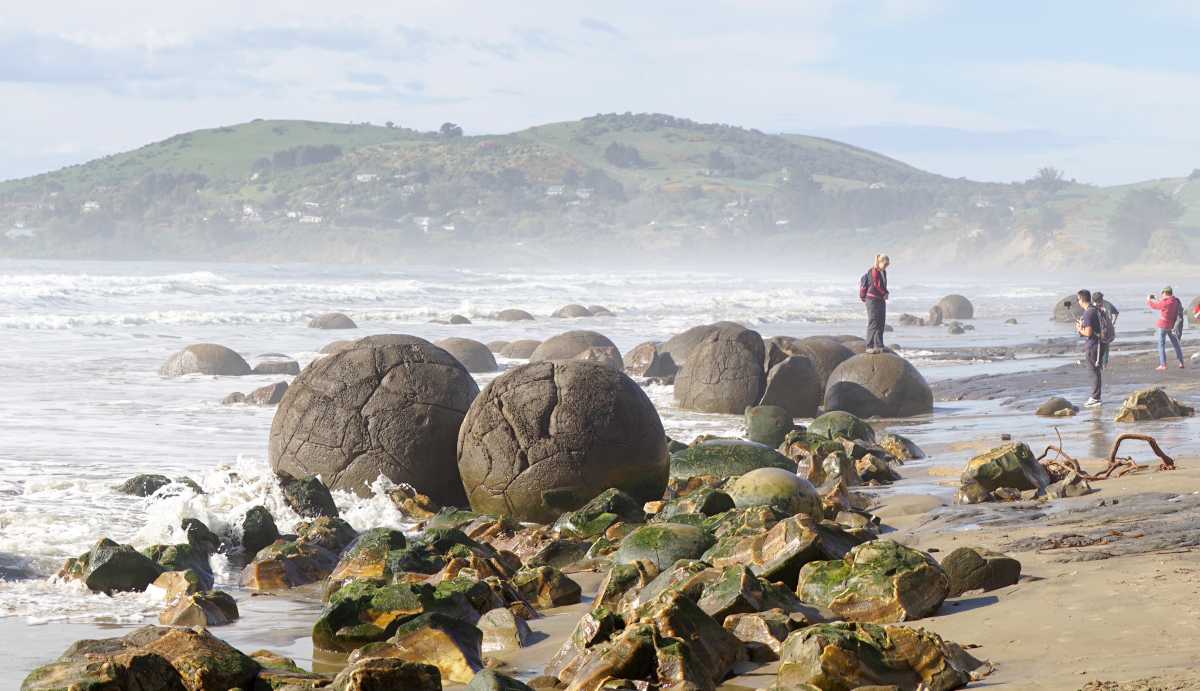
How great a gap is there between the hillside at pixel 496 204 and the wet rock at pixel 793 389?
111 meters

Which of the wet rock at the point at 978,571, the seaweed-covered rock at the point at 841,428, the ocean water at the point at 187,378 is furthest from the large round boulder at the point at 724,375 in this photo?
the wet rock at the point at 978,571

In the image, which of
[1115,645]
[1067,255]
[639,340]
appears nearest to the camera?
[1115,645]

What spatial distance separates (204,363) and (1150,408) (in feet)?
51.4

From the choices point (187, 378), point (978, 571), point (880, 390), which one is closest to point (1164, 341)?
point (880, 390)

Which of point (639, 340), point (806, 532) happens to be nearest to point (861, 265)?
point (639, 340)

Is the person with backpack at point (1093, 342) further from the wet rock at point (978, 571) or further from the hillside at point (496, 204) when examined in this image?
the hillside at point (496, 204)

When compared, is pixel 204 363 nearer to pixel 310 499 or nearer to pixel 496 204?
pixel 310 499

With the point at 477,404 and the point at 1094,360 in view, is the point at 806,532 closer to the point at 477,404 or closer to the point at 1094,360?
the point at 477,404

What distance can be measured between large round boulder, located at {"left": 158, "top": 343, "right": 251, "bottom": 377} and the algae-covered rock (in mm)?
13936

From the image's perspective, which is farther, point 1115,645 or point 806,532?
point 806,532

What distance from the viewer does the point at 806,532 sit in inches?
296

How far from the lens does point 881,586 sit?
21.9 feet

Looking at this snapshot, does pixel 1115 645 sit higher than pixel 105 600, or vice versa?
pixel 1115 645

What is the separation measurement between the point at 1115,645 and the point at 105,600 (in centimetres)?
583
